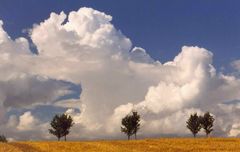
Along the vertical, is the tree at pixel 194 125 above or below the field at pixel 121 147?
above

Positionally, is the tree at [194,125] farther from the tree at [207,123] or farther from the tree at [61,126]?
the tree at [61,126]

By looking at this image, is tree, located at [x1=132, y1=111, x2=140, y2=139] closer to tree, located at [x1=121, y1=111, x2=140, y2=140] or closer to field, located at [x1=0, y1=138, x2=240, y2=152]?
tree, located at [x1=121, y1=111, x2=140, y2=140]

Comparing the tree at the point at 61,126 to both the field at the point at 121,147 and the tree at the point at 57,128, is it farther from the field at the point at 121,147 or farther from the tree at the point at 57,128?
the field at the point at 121,147

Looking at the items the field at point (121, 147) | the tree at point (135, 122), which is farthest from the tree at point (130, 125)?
the field at point (121, 147)

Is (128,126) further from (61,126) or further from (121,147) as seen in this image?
(121,147)

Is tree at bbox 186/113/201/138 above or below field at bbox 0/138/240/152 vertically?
above

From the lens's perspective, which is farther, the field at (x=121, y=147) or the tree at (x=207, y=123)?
the tree at (x=207, y=123)

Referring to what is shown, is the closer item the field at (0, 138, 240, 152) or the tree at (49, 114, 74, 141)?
the field at (0, 138, 240, 152)

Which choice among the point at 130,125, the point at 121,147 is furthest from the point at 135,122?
the point at 121,147

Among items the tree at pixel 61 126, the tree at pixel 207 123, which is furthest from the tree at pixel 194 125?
the tree at pixel 61 126

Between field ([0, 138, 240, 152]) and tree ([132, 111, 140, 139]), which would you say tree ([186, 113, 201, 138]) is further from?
field ([0, 138, 240, 152])

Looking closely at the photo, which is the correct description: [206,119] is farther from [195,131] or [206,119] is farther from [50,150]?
[50,150]

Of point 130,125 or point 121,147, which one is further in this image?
point 130,125

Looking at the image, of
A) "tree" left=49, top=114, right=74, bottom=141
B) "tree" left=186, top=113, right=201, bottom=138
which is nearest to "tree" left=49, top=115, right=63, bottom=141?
"tree" left=49, top=114, right=74, bottom=141
